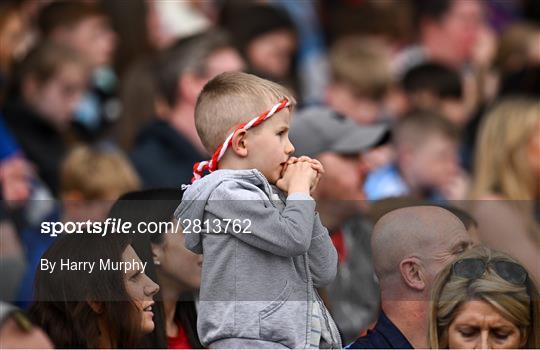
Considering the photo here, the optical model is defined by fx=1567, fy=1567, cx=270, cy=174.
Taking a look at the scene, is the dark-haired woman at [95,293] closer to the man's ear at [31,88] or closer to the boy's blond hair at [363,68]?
the man's ear at [31,88]

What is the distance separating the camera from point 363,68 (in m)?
8.86

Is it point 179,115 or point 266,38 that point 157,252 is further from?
point 266,38

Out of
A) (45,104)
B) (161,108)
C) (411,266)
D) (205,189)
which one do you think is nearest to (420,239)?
(411,266)

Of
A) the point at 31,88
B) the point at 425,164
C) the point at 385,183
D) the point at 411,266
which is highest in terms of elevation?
the point at 411,266

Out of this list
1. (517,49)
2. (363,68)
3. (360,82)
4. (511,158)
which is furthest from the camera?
(517,49)

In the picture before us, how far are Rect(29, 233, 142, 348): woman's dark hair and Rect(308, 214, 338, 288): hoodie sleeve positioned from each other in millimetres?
540

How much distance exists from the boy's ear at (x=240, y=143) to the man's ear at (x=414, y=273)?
554mm

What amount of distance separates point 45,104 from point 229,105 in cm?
405

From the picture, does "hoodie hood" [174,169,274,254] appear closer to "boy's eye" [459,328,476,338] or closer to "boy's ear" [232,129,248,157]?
"boy's ear" [232,129,248,157]

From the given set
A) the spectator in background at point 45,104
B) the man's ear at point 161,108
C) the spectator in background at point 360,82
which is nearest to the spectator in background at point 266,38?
the spectator in background at point 360,82

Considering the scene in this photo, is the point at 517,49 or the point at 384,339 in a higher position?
the point at 517,49

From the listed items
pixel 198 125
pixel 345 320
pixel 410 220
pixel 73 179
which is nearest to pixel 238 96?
pixel 198 125

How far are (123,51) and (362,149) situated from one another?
10.9 ft

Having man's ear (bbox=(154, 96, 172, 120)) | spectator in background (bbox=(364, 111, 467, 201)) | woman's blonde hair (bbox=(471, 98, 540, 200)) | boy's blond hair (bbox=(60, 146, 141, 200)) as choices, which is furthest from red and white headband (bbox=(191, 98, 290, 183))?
spectator in background (bbox=(364, 111, 467, 201))
